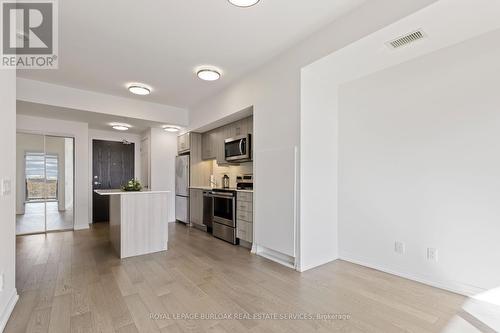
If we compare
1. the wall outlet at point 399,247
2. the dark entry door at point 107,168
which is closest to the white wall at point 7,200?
the wall outlet at point 399,247

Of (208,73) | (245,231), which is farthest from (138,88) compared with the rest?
(245,231)

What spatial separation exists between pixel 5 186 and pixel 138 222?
1.86 meters

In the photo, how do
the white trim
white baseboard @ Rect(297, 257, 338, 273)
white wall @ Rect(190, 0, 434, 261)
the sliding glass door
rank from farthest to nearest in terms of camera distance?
the sliding glass door → the white trim → white baseboard @ Rect(297, 257, 338, 273) → white wall @ Rect(190, 0, 434, 261)

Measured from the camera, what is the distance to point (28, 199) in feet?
15.9

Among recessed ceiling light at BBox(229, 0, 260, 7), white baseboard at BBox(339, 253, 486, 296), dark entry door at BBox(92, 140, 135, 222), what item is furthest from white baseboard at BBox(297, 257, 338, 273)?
dark entry door at BBox(92, 140, 135, 222)

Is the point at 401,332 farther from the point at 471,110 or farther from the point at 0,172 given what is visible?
the point at 0,172

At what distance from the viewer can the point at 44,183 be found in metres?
4.99

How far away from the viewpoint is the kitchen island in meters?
3.50

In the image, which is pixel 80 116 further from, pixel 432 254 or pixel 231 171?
pixel 432 254

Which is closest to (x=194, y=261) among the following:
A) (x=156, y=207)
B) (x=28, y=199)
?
(x=156, y=207)

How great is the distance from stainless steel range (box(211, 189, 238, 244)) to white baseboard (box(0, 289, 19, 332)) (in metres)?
2.67

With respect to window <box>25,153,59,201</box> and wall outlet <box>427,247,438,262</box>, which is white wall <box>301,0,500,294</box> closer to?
wall outlet <box>427,247,438,262</box>

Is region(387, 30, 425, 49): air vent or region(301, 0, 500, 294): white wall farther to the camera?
region(387, 30, 425, 49): air vent

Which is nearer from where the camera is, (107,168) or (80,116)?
(80,116)
